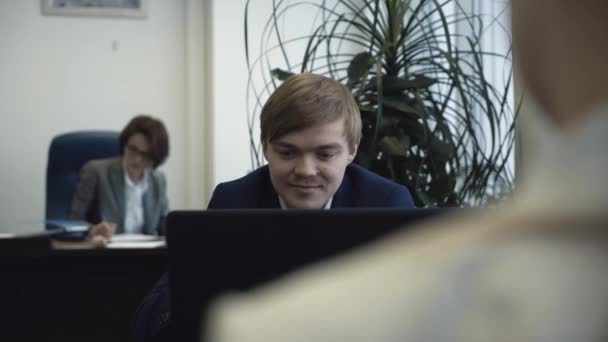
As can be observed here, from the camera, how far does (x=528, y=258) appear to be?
0.71ft

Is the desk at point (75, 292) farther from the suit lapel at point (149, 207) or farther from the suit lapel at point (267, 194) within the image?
the suit lapel at point (149, 207)

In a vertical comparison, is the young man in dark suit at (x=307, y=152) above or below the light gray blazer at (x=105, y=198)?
above

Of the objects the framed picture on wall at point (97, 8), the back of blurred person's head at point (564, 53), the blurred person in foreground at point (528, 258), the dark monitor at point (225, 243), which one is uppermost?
the framed picture on wall at point (97, 8)

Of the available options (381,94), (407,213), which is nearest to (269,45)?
(381,94)

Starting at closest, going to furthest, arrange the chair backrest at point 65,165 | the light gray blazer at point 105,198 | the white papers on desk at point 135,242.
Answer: the white papers on desk at point 135,242 < the light gray blazer at point 105,198 < the chair backrest at point 65,165

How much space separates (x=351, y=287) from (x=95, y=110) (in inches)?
176

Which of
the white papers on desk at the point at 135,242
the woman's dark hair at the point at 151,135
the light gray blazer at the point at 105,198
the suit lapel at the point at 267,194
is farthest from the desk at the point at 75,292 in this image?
the woman's dark hair at the point at 151,135

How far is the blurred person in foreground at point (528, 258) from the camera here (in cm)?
20

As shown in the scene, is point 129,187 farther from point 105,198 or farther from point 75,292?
point 75,292

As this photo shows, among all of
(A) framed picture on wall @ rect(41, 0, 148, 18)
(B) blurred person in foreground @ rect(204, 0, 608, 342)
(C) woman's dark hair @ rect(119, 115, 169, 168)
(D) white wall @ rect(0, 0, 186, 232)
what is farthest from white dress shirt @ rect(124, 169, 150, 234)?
(B) blurred person in foreground @ rect(204, 0, 608, 342)

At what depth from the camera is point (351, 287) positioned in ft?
0.81

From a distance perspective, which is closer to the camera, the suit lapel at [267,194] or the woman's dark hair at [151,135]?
the suit lapel at [267,194]

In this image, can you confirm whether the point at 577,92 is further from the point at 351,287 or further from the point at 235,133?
the point at 235,133

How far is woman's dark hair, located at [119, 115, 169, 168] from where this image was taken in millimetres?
3404
